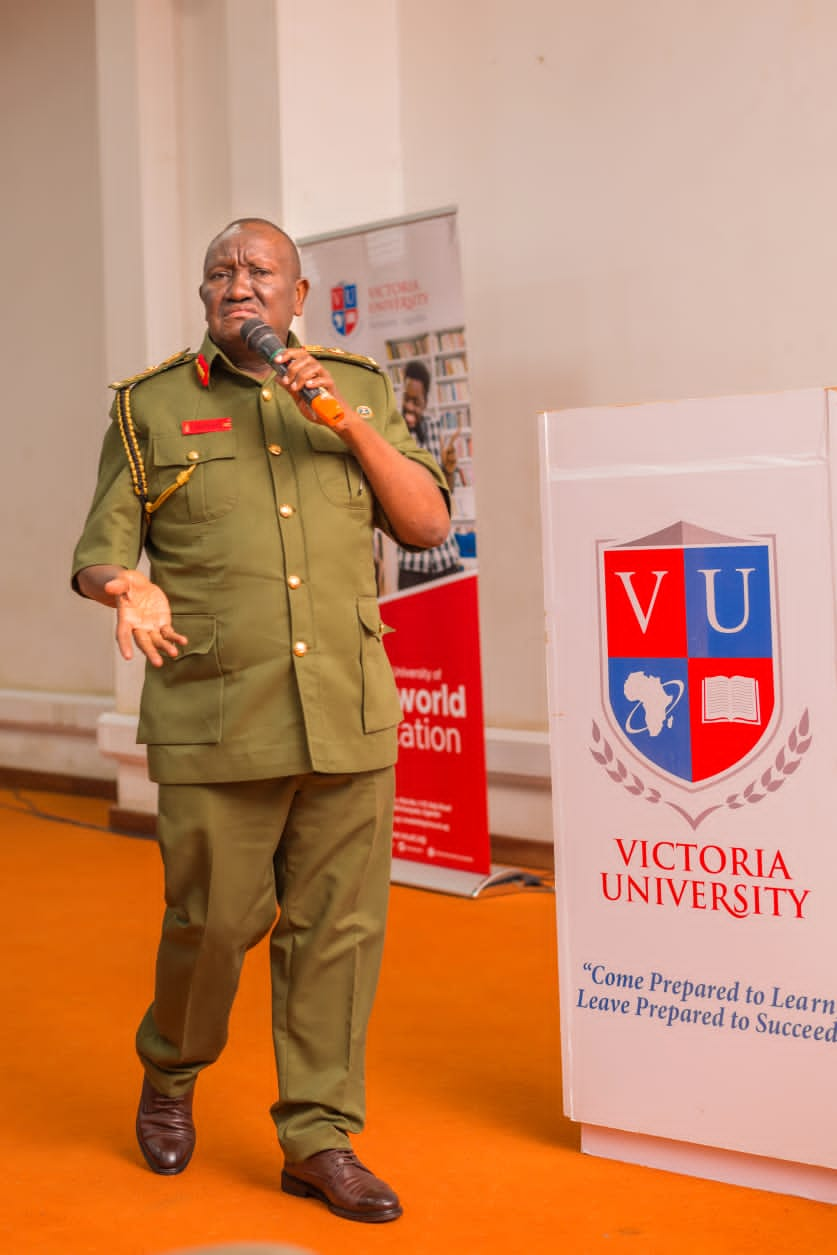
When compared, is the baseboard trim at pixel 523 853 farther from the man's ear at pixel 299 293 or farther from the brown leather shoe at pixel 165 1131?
the man's ear at pixel 299 293

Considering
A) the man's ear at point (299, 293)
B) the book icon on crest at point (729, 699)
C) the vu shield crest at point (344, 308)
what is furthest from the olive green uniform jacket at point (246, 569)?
the vu shield crest at point (344, 308)

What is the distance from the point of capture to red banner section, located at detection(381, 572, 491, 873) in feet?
15.1

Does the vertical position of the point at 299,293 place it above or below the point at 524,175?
below

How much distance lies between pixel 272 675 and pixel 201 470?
13.2 inches

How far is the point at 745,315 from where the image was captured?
4.42 metres

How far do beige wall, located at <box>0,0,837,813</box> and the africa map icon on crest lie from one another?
2.13 meters

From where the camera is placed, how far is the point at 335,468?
2326 millimetres

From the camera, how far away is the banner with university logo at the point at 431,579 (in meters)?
4.60

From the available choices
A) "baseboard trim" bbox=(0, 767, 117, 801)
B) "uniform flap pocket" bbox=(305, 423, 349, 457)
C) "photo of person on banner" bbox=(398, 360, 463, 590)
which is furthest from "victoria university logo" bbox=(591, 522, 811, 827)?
"baseboard trim" bbox=(0, 767, 117, 801)

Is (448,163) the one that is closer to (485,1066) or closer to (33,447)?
(33,447)

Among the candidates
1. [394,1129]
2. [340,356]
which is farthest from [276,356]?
[394,1129]

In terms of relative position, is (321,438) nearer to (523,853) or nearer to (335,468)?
(335,468)

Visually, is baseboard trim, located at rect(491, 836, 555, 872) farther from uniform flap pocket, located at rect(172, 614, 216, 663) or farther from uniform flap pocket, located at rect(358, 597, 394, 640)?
uniform flap pocket, located at rect(172, 614, 216, 663)

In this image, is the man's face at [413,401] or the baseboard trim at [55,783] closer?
the man's face at [413,401]
